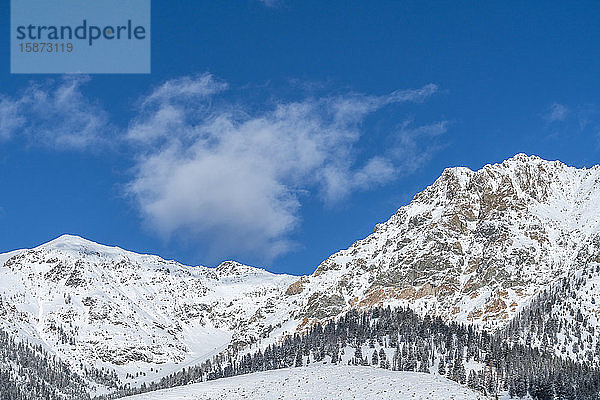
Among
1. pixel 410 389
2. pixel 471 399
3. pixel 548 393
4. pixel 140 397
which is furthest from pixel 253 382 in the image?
pixel 548 393

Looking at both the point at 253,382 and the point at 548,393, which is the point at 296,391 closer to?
the point at 253,382

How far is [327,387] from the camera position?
396 feet

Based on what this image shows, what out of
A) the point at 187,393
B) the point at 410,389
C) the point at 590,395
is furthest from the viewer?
the point at 590,395

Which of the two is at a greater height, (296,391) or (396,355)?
(396,355)

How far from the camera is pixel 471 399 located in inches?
4048

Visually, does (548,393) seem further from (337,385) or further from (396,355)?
(396,355)

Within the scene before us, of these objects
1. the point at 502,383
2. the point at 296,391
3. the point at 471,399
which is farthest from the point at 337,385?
the point at 502,383

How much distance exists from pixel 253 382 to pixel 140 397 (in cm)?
2233

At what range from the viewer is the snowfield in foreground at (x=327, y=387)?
362ft

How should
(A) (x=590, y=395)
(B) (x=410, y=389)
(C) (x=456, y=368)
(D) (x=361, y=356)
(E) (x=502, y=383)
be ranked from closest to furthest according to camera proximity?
(B) (x=410, y=389), (A) (x=590, y=395), (E) (x=502, y=383), (C) (x=456, y=368), (D) (x=361, y=356)

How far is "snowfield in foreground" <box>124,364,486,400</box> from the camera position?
110m

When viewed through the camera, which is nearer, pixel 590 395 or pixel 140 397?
pixel 140 397

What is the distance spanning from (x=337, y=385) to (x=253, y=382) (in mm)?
19192

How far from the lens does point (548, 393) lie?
12269cm
